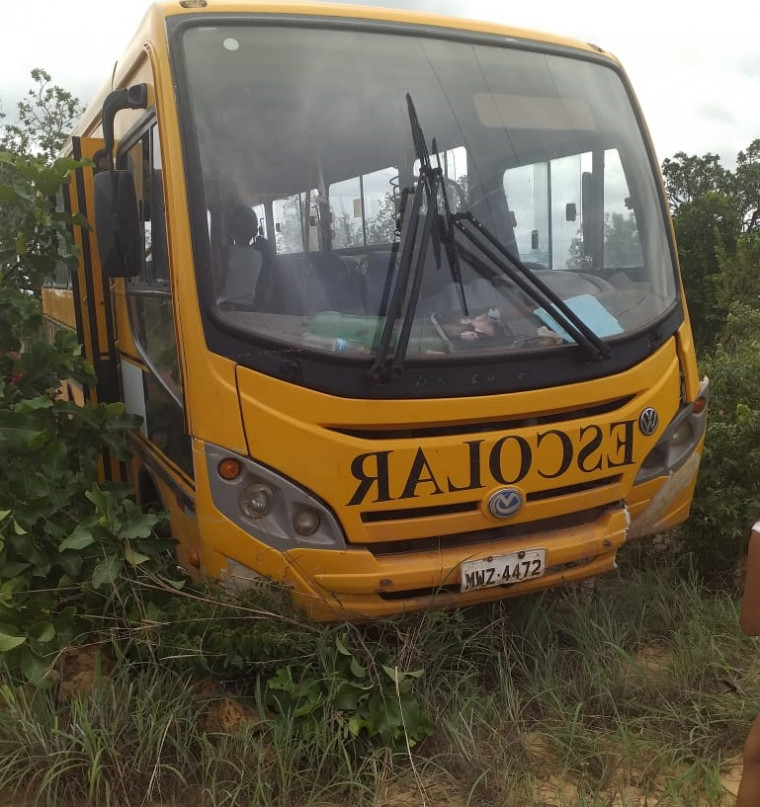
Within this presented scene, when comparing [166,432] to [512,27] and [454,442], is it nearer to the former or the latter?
[454,442]

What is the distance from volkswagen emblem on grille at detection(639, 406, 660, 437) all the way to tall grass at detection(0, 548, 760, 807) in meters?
0.91

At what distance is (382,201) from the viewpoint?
3.21m

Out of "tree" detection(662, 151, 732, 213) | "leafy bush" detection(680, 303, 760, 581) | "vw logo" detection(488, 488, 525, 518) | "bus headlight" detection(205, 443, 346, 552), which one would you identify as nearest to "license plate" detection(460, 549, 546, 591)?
"vw logo" detection(488, 488, 525, 518)

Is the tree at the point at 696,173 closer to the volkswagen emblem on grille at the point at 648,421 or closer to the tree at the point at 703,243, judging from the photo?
the tree at the point at 703,243

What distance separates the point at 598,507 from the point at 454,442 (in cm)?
82

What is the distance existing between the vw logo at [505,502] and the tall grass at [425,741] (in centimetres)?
44

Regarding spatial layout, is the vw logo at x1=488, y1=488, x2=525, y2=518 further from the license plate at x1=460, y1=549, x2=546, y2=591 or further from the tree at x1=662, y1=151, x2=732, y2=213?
the tree at x1=662, y1=151, x2=732, y2=213

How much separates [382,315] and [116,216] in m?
1.16

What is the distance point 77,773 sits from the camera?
2688 mm

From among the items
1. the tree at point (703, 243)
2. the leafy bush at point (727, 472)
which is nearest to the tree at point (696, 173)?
the tree at point (703, 243)

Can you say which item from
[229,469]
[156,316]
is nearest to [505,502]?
[229,469]

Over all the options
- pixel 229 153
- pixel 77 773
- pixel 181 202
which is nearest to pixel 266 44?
pixel 229 153

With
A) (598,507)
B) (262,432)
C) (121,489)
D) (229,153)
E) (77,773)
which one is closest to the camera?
(77,773)

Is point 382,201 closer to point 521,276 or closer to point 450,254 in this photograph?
point 450,254
